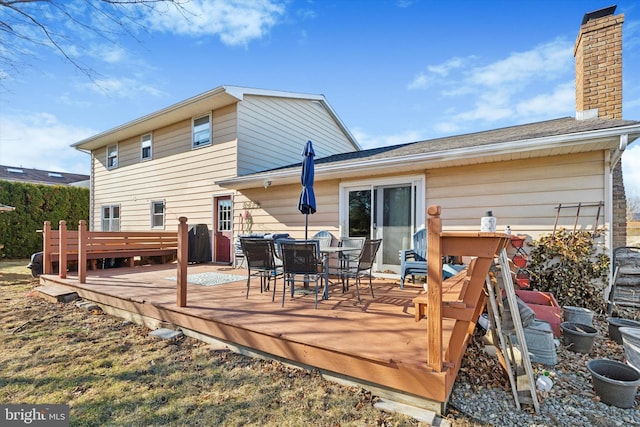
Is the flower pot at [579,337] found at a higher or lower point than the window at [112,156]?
lower

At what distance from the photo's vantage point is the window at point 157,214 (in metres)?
10.5

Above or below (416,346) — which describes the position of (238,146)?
above

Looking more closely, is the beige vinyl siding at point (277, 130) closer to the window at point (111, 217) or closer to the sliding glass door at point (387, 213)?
the sliding glass door at point (387, 213)

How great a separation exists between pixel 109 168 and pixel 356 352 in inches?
527

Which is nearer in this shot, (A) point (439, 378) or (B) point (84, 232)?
(A) point (439, 378)

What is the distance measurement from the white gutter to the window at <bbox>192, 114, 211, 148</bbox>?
293cm

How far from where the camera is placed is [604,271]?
4.41 m

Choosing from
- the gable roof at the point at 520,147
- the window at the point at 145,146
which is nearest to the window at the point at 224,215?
the gable roof at the point at 520,147

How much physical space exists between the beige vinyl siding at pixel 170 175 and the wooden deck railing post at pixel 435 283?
716 cm

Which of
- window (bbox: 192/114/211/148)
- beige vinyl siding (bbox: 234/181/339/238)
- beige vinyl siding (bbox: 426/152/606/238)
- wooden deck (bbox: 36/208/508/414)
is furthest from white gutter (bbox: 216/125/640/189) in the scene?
window (bbox: 192/114/211/148)

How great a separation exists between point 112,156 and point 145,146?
230 cm

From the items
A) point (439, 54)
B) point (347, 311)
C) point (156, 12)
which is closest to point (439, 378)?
point (347, 311)

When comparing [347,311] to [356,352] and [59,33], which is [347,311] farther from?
[59,33]

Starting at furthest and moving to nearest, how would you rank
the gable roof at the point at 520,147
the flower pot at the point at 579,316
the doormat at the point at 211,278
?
the doormat at the point at 211,278
the gable roof at the point at 520,147
the flower pot at the point at 579,316
